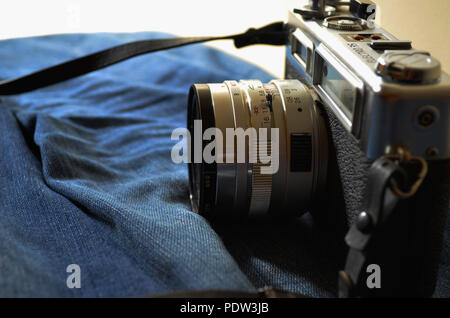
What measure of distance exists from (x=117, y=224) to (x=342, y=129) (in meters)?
0.25

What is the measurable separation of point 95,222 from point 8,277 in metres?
0.15

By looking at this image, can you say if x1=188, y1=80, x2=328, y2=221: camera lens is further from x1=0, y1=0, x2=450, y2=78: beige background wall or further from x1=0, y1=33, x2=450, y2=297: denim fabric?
x1=0, y1=0, x2=450, y2=78: beige background wall

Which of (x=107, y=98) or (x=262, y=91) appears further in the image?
(x=107, y=98)

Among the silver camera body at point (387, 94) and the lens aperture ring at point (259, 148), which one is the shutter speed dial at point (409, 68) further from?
the lens aperture ring at point (259, 148)

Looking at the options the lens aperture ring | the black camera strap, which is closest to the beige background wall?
the black camera strap

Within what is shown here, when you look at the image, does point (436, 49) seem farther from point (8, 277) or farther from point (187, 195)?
point (8, 277)

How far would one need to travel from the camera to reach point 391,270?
470 millimetres

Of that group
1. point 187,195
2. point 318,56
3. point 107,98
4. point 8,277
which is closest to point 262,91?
point 318,56

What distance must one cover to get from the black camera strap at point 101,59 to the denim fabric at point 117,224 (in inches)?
1.7

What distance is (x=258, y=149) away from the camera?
1.80 ft

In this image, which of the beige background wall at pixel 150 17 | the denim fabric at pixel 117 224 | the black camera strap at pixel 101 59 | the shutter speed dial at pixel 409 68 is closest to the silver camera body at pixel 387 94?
the shutter speed dial at pixel 409 68

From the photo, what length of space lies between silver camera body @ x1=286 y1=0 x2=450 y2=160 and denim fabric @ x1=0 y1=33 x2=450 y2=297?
161 millimetres

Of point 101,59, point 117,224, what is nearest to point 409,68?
point 117,224

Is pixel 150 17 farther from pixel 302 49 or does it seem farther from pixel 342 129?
pixel 342 129
